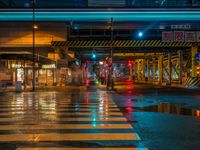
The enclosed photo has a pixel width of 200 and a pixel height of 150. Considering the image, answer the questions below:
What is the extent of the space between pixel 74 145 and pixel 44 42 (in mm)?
35272

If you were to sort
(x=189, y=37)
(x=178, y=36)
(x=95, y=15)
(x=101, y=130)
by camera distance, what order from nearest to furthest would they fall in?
(x=101, y=130), (x=178, y=36), (x=189, y=37), (x=95, y=15)

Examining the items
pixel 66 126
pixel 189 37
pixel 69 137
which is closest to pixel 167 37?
pixel 189 37

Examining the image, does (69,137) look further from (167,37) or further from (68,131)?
(167,37)

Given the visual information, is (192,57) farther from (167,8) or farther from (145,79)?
(145,79)

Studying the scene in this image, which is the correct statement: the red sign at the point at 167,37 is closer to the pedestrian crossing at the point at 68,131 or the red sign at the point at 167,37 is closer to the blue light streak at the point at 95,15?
the blue light streak at the point at 95,15

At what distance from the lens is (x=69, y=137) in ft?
35.0

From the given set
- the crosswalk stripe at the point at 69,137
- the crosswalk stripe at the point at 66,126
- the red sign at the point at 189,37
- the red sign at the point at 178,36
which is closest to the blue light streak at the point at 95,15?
the red sign at the point at 189,37

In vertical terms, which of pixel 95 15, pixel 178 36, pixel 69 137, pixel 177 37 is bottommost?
pixel 69 137

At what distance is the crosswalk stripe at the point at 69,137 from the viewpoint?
1038cm

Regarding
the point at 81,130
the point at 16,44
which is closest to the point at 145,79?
the point at 16,44

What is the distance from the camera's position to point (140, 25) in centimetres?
4625

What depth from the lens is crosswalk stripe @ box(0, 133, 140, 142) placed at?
10375mm

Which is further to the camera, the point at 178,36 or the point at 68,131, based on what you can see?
the point at 178,36

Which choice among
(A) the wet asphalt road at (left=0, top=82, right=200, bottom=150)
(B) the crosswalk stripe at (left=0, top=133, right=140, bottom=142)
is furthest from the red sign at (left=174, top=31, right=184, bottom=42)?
(B) the crosswalk stripe at (left=0, top=133, right=140, bottom=142)
